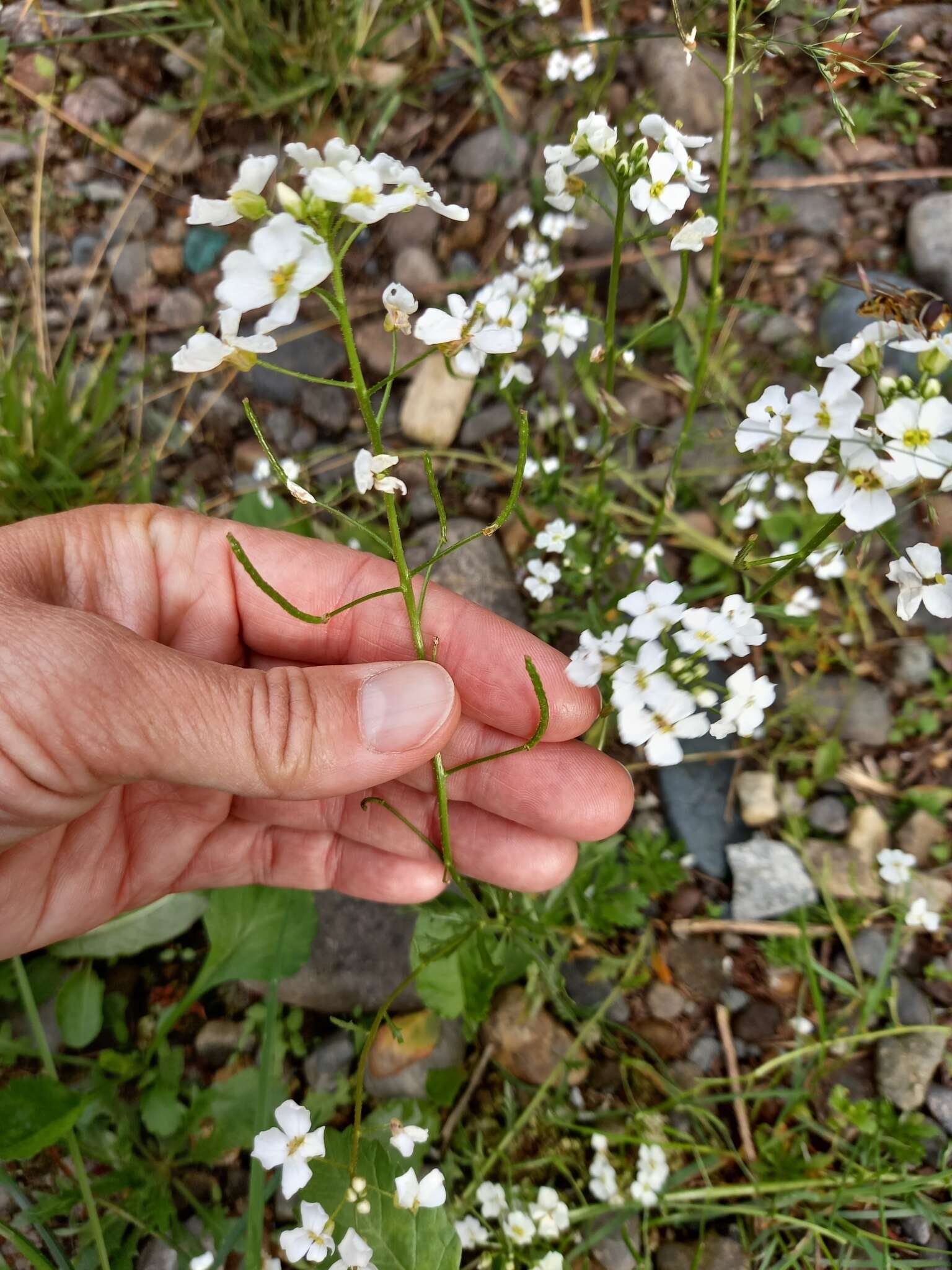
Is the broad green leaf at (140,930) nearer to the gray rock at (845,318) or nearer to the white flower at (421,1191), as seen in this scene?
the white flower at (421,1191)

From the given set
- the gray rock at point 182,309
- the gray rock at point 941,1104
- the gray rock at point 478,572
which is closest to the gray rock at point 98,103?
the gray rock at point 182,309

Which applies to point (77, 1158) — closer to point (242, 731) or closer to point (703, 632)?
point (242, 731)

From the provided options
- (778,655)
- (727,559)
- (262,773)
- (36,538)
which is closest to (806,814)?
(778,655)

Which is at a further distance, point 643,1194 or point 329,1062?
point 329,1062

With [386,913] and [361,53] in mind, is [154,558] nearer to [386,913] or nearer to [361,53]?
[386,913]

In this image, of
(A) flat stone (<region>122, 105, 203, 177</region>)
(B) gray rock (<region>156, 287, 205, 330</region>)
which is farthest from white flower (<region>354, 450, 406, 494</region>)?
(A) flat stone (<region>122, 105, 203, 177</region>)

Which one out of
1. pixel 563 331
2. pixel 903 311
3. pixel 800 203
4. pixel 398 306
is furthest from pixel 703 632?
pixel 800 203
